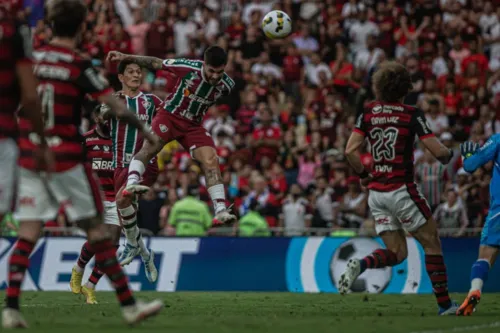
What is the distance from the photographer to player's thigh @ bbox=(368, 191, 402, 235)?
38.5ft

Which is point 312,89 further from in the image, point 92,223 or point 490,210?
point 92,223

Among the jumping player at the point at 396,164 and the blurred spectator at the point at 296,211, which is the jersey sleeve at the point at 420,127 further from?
the blurred spectator at the point at 296,211

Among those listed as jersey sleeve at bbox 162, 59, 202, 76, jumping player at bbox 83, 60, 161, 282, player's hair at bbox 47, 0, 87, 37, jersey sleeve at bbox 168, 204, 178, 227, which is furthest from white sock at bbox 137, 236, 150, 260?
jersey sleeve at bbox 168, 204, 178, 227

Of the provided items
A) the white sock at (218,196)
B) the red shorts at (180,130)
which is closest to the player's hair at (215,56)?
the red shorts at (180,130)

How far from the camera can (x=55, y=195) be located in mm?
9086

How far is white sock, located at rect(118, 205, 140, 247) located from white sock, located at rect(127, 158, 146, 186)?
885 mm

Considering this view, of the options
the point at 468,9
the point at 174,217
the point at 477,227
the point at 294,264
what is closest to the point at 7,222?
the point at 174,217

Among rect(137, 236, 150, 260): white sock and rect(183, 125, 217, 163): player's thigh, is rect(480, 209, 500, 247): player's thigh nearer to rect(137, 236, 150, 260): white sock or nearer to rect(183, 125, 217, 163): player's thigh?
rect(183, 125, 217, 163): player's thigh

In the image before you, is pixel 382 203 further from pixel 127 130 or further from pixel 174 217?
pixel 174 217

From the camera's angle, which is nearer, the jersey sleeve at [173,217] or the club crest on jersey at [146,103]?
the club crest on jersey at [146,103]

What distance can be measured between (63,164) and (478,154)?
506cm

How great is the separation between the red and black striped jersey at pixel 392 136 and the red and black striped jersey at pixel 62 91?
145 inches

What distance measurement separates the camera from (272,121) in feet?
79.9

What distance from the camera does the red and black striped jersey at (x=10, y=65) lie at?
889 cm
